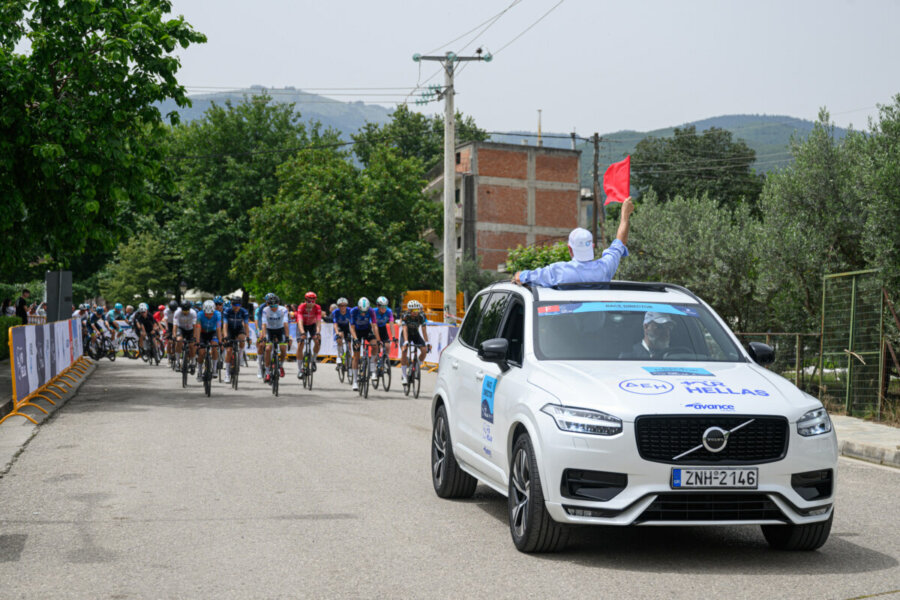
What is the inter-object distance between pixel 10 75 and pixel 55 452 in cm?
957

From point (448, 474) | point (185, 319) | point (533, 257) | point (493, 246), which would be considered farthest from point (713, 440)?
point (493, 246)

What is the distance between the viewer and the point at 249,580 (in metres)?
6.03

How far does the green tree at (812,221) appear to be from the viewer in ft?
68.4

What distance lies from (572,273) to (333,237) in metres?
49.6

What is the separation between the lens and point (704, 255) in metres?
30.0

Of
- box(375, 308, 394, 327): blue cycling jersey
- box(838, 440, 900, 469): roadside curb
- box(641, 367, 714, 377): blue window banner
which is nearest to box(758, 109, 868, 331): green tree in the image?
box(375, 308, 394, 327): blue cycling jersey

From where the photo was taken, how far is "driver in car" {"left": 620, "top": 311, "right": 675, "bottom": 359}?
7.32m

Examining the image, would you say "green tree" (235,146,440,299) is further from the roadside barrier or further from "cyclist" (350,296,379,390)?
"cyclist" (350,296,379,390)

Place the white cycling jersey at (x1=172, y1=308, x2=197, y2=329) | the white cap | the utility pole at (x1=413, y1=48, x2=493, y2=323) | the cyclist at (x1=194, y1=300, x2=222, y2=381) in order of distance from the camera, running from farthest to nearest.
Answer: the utility pole at (x1=413, y1=48, x2=493, y2=323) < the white cycling jersey at (x1=172, y1=308, x2=197, y2=329) < the cyclist at (x1=194, y1=300, x2=222, y2=381) < the white cap

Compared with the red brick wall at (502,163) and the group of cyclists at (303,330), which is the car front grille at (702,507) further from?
the red brick wall at (502,163)

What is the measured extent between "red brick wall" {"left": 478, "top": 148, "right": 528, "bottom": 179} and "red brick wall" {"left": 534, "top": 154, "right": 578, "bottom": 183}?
1076 millimetres

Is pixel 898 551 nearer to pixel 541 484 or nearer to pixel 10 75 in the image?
pixel 541 484

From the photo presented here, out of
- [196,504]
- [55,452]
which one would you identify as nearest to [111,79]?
[55,452]

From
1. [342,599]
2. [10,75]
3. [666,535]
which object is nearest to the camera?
[342,599]
